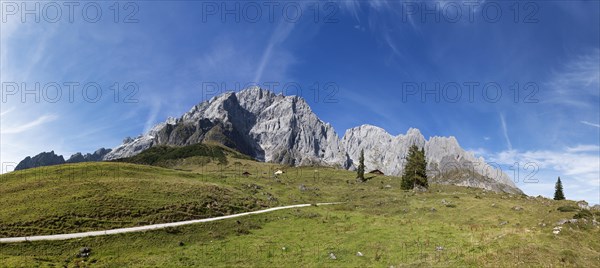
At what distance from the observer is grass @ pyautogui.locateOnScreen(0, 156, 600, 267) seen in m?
26.9

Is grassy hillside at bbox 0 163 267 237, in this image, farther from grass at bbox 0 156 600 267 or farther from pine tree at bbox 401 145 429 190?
pine tree at bbox 401 145 429 190

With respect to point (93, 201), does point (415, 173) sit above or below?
above

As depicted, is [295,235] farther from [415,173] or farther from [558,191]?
[558,191]

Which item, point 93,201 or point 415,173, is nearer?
point 93,201

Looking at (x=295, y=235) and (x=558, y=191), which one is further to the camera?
(x=558, y=191)

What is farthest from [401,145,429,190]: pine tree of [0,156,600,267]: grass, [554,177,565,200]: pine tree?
[554,177,565,200]: pine tree

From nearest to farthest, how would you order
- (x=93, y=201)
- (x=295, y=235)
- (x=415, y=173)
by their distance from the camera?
1. (x=295, y=235)
2. (x=93, y=201)
3. (x=415, y=173)

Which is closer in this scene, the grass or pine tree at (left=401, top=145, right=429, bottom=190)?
the grass

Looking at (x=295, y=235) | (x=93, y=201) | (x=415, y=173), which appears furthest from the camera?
(x=415, y=173)

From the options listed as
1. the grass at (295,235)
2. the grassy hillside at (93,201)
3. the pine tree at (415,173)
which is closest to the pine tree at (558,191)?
the pine tree at (415,173)

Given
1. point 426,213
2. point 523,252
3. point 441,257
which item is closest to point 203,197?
point 426,213

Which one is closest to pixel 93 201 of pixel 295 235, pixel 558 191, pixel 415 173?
pixel 295 235

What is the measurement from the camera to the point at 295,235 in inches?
1646

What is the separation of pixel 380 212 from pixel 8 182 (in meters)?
69.5
